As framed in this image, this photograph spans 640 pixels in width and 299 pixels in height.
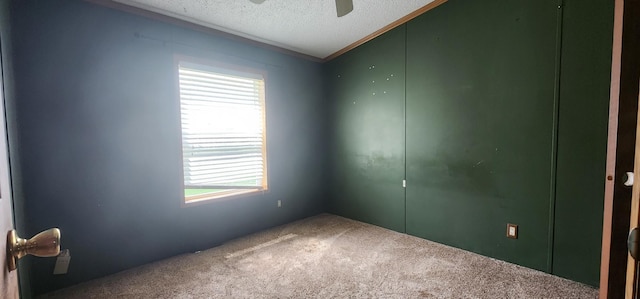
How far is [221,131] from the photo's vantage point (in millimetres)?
2906

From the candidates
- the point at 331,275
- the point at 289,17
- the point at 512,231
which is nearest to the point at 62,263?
the point at 331,275

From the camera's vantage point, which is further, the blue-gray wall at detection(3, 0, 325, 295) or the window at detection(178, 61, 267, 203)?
the window at detection(178, 61, 267, 203)

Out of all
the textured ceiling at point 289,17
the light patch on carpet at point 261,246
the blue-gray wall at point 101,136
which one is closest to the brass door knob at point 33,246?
the blue-gray wall at point 101,136

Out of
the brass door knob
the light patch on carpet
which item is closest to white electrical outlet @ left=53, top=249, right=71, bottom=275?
the light patch on carpet

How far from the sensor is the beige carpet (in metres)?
1.96

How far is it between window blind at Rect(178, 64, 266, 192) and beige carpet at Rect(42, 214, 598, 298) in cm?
78

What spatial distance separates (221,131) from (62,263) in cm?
167

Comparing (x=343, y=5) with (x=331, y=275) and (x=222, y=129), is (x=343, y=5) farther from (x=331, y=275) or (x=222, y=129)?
(x=331, y=275)

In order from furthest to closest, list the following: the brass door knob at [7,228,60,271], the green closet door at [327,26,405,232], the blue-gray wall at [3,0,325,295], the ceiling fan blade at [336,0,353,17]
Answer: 1. the green closet door at [327,26,405,232]
2. the blue-gray wall at [3,0,325,295]
3. the ceiling fan blade at [336,0,353,17]
4. the brass door knob at [7,228,60,271]

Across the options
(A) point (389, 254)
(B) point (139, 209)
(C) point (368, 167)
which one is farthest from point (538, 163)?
(B) point (139, 209)

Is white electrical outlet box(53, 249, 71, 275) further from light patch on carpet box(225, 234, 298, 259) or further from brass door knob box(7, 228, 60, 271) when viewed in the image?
brass door knob box(7, 228, 60, 271)

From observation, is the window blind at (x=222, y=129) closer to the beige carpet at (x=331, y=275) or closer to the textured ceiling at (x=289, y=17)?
the textured ceiling at (x=289, y=17)

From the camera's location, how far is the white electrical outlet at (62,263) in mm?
2006

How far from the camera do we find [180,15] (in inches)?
97.6
